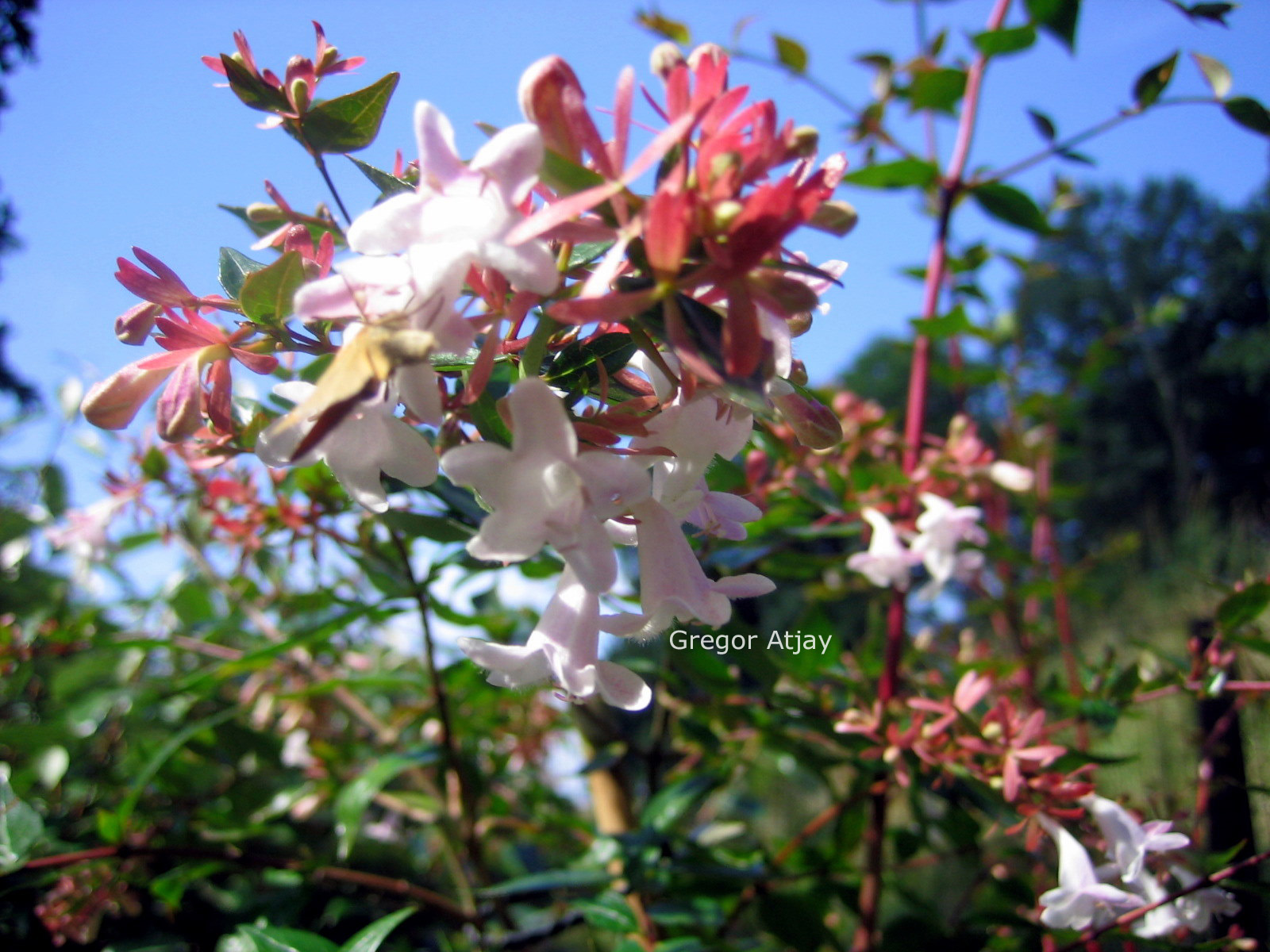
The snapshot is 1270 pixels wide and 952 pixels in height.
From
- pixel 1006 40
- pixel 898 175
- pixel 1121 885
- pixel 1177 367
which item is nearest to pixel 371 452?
pixel 1121 885

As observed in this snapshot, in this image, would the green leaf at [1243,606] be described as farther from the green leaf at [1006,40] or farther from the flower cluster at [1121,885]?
the green leaf at [1006,40]

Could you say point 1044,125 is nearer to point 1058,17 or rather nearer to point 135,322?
point 1058,17

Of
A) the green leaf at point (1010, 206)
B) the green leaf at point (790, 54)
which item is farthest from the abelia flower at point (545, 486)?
the green leaf at point (790, 54)

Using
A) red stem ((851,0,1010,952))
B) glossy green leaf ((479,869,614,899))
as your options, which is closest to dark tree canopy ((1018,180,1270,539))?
red stem ((851,0,1010,952))

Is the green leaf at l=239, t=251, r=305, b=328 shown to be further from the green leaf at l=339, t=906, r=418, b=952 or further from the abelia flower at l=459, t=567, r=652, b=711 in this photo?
the green leaf at l=339, t=906, r=418, b=952

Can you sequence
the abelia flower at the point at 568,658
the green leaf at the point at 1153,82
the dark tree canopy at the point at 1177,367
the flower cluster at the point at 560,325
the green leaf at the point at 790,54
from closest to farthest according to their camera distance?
the flower cluster at the point at 560,325, the abelia flower at the point at 568,658, the green leaf at the point at 1153,82, the green leaf at the point at 790,54, the dark tree canopy at the point at 1177,367
